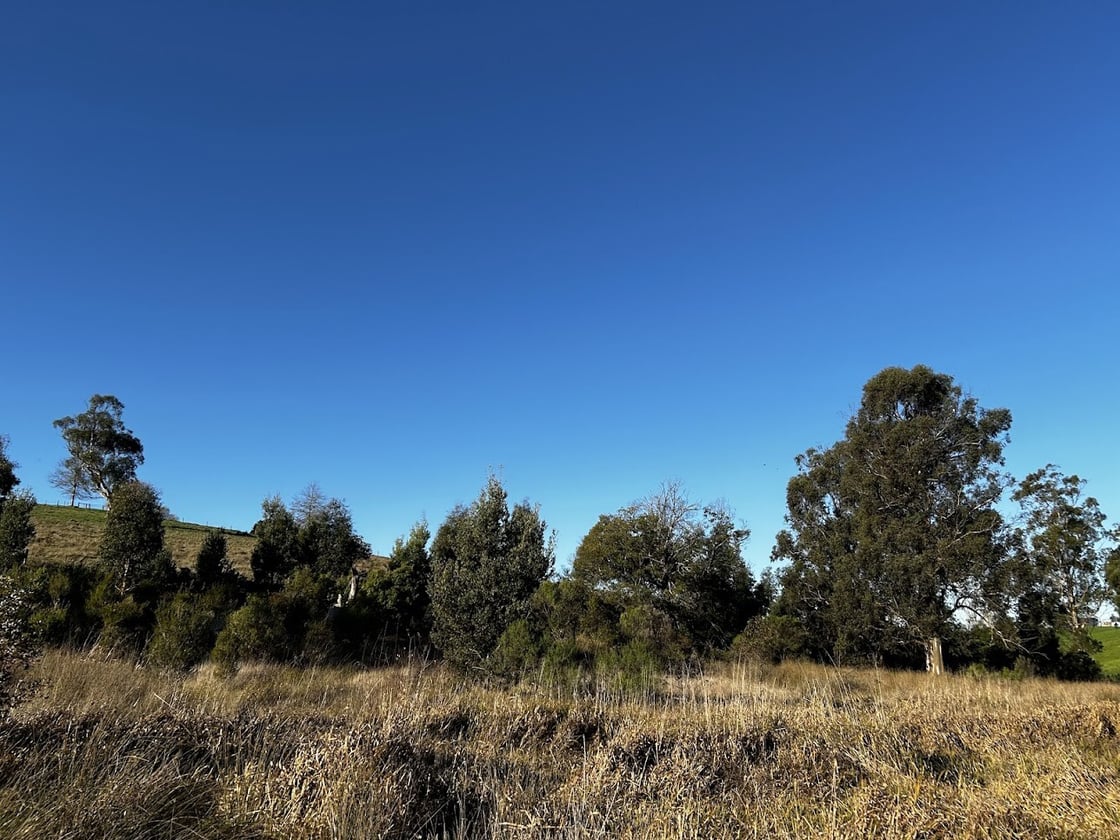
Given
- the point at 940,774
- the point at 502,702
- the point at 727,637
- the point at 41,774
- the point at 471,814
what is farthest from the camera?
the point at 727,637

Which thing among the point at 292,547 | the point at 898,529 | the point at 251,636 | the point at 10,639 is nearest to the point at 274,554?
the point at 292,547

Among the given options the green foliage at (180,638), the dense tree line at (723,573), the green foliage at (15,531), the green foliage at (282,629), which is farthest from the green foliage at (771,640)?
the green foliage at (15,531)

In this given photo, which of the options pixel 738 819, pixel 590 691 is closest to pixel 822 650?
pixel 590 691

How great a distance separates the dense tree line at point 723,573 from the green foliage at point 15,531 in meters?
0.06

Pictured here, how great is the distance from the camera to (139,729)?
5.13 metres

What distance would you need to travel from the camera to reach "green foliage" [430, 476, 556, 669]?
1332 centimetres

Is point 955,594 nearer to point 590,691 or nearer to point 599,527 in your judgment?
point 599,527

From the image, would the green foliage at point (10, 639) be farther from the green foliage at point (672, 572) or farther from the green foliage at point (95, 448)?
the green foliage at point (95, 448)

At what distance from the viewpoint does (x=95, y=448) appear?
160 ft

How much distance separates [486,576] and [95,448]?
50.1 meters

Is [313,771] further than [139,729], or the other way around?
[139,729]

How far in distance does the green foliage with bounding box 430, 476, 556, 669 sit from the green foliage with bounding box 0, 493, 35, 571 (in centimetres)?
1242

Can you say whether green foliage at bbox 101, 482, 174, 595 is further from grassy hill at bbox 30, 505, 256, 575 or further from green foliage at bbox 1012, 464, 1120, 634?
green foliage at bbox 1012, 464, 1120, 634

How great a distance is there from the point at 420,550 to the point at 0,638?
1960 centimetres
